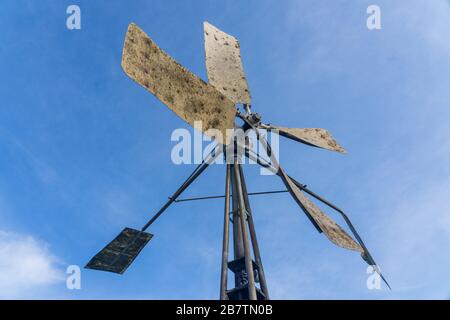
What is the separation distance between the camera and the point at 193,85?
9289mm

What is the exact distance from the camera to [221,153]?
11453 millimetres

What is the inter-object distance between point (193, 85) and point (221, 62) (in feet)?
11.1

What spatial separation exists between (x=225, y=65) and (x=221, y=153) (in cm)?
313

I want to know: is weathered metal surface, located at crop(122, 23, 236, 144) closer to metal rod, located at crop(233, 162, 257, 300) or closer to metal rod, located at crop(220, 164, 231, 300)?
metal rod, located at crop(233, 162, 257, 300)

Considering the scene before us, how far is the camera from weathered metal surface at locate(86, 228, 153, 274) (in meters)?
8.68

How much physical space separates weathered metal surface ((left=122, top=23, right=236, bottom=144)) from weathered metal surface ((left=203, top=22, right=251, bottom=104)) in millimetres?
1762

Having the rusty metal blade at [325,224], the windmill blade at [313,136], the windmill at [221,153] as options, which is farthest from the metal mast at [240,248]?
the windmill blade at [313,136]

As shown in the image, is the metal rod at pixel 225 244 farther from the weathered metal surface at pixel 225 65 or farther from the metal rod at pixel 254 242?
the weathered metal surface at pixel 225 65

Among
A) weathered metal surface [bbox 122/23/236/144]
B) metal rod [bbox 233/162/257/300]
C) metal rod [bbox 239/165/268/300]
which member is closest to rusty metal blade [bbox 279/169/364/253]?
metal rod [bbox 239/165/268/300]
